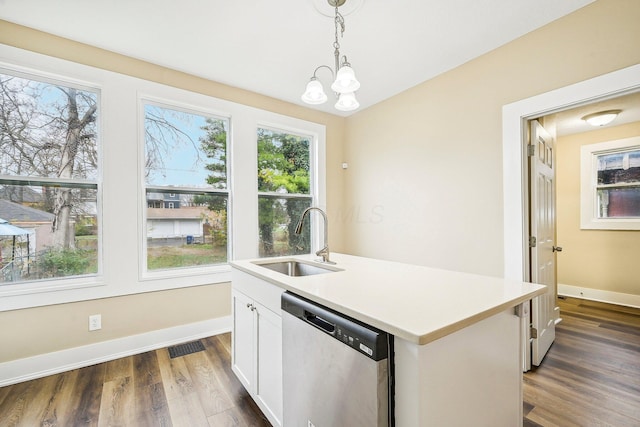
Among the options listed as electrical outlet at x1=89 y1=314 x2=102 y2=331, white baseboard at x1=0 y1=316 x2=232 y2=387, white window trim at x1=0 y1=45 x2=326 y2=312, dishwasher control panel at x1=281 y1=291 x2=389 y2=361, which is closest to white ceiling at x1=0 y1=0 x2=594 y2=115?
white window trim at x1=0 y1=45 x2=326 y2=312

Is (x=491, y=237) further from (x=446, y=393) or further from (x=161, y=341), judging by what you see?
(x=161, y=341)

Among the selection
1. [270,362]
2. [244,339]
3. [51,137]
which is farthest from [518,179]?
[51,137]

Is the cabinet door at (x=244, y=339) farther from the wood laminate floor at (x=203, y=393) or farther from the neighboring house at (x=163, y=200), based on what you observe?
the neighboring house at (x=163, y=200)

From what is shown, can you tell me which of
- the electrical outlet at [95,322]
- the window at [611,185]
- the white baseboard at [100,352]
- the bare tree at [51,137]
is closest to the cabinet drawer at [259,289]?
the white baseboard at [100,352]

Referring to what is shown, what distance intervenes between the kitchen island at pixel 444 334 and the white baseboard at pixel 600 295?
13.1 ft

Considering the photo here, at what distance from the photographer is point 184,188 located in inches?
115

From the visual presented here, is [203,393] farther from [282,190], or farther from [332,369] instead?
[282,190]

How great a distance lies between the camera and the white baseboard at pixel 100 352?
6.99ft

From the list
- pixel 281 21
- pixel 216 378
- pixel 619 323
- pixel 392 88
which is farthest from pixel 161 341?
pixel 619 323

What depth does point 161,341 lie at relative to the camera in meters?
2.69

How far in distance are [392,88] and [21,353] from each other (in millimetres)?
4062

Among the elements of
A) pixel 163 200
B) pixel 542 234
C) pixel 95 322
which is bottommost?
pixel 95 322

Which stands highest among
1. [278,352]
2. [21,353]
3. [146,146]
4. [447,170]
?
[146,146]

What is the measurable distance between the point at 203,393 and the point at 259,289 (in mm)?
970
